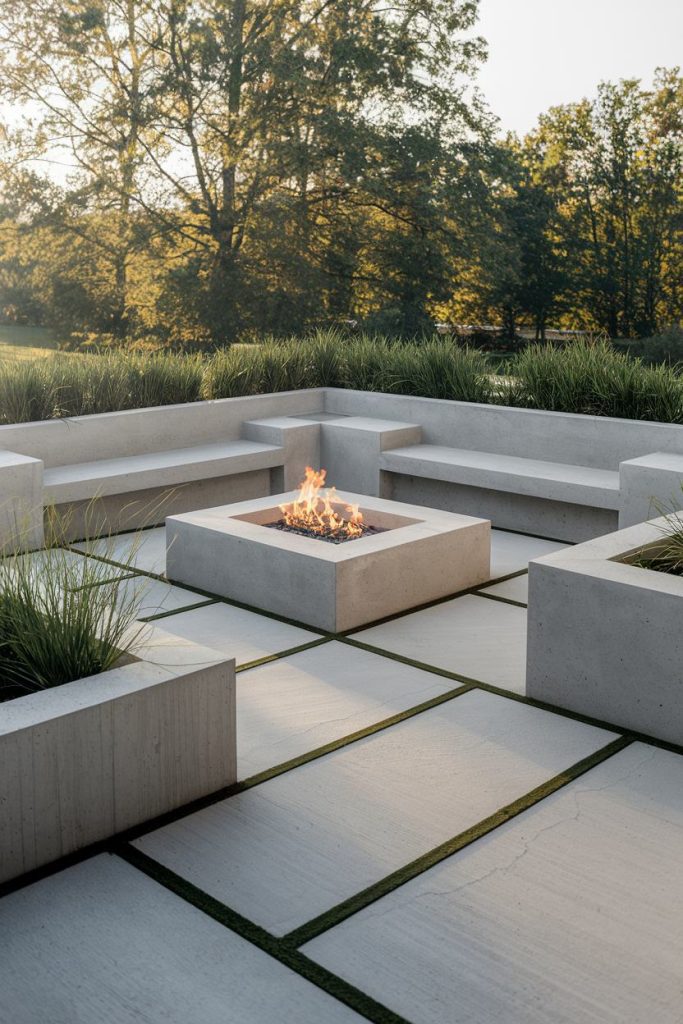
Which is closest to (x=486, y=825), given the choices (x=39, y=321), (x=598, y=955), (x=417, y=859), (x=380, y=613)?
(x=417, y=859)

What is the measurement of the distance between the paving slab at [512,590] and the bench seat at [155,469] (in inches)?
84.3

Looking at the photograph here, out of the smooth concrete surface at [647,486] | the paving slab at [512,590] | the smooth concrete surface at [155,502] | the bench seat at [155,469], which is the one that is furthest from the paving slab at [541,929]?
the smooth concrete surface at [155,502]

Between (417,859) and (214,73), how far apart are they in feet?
58.4

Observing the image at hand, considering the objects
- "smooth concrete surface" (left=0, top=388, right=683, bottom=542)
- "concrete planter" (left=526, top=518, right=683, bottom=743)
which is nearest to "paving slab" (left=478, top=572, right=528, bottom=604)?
"smooth concrete surface" (left=0, top=388, right=683, bottom=542)

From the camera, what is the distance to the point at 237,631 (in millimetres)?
4379

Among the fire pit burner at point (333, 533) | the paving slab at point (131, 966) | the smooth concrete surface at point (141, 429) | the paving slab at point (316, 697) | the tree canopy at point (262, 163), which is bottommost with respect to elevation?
the paving slab at point (131, 966)

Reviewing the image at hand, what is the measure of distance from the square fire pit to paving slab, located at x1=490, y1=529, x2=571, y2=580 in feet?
Result: 1.10

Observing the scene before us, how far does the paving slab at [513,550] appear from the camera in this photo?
5.46 meters

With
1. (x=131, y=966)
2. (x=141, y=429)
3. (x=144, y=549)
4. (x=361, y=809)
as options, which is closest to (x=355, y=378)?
(x=141, y=429)

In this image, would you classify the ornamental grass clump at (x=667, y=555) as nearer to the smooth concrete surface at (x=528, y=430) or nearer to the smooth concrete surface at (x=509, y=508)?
the smooth concrete surface at (x=509, y=508)

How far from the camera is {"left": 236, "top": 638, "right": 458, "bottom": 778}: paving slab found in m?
3.31

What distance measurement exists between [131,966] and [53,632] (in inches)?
36.5

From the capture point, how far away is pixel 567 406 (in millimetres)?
6734

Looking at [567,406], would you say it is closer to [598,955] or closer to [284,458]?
[284,458]
